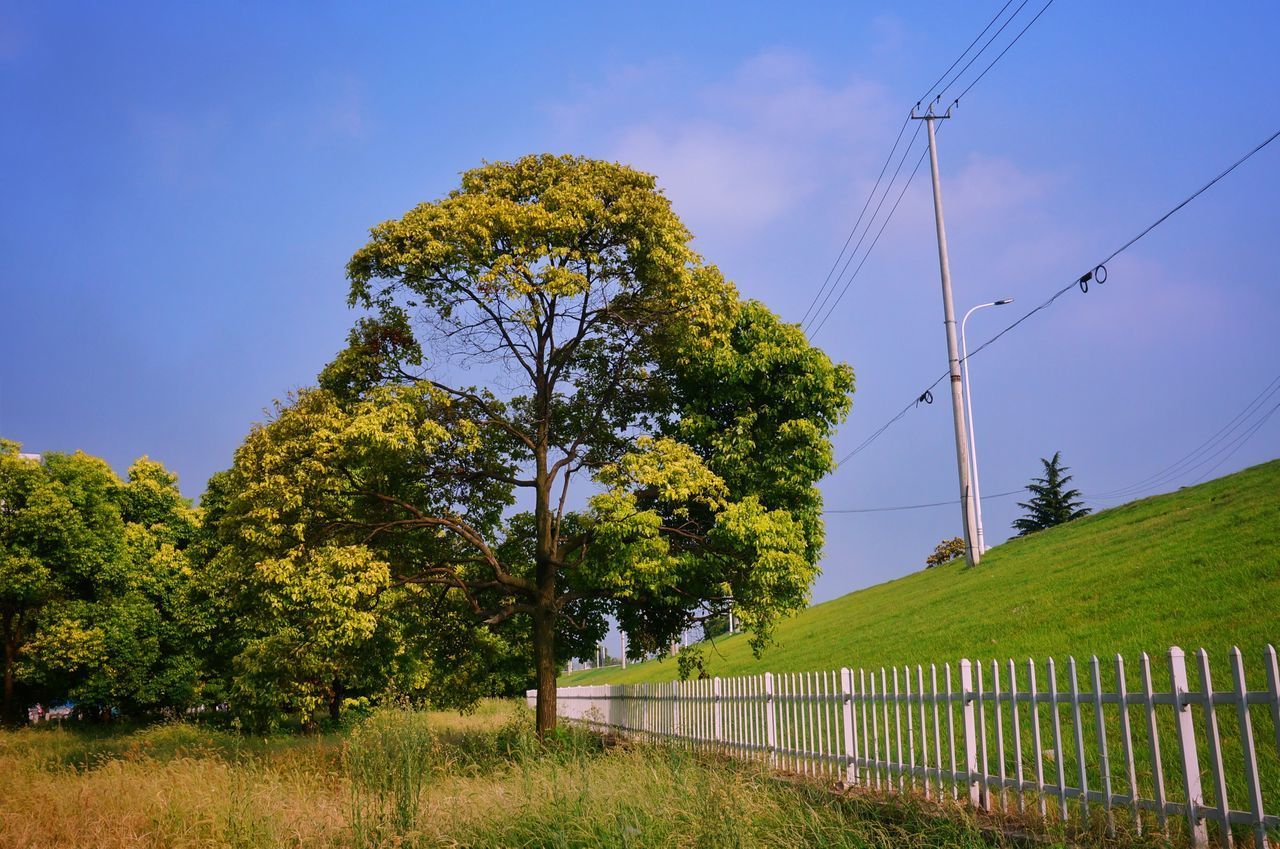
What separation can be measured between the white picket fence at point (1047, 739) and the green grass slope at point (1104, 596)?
1.16 metres

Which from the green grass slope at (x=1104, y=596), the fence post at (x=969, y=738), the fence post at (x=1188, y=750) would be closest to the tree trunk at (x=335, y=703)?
the green grass slope at (x=1104, y=596)

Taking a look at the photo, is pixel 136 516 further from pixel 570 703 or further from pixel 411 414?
pixel 411 414

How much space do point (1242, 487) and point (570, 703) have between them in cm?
1975

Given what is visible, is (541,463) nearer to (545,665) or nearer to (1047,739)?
(545,665)

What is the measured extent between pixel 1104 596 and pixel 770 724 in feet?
29.7

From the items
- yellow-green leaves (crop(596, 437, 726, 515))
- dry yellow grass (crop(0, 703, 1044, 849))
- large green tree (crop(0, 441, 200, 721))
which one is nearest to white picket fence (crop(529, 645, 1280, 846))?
dry yellow grass (crop(0, 703, 1044, 849))

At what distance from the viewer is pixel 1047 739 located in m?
11.7

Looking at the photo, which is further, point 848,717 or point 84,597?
point 84,597

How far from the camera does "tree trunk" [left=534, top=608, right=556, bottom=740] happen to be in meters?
17.7

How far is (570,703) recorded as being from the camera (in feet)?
99.9

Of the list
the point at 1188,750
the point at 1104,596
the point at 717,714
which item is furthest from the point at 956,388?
the point at 1188,750

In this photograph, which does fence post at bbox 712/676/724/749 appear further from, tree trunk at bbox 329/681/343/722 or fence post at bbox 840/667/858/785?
tree trunk at bbox 329/681/343/722

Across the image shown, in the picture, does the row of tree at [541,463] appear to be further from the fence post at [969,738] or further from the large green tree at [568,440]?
the fence post at [969,738]

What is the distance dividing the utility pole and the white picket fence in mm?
13612
